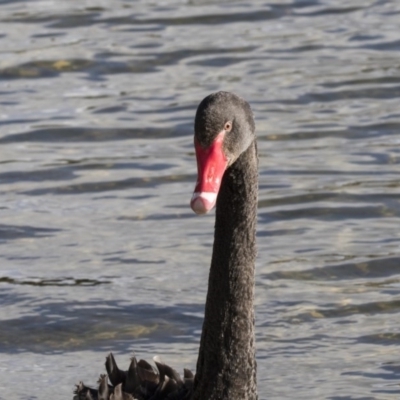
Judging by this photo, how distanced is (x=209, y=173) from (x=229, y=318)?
650mm

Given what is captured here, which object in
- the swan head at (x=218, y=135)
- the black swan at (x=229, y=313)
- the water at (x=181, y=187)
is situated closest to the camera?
the swan head at (x=218, y=135)

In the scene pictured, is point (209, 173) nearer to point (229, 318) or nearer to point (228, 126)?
point (228, 126)

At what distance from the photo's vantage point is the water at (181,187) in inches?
228

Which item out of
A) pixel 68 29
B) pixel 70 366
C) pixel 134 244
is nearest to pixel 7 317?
pixel 70 366

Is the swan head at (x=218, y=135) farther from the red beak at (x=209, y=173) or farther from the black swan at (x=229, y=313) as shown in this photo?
the black swan at (x=229, y=313)

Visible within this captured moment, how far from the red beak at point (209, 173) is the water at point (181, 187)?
150 centimetres

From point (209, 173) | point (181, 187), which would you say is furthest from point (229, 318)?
point (181, 187)

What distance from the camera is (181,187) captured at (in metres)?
7.70

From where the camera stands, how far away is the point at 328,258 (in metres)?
6.70

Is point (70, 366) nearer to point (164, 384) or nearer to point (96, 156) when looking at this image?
point (164, 384)

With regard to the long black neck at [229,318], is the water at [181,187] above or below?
above

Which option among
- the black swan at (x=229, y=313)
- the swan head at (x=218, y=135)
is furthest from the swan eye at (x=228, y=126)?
the black swan at (x=229, y=313)

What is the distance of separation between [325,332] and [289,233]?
1260 mm

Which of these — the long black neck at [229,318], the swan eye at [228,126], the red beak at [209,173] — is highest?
the swan eye at [228,126]
